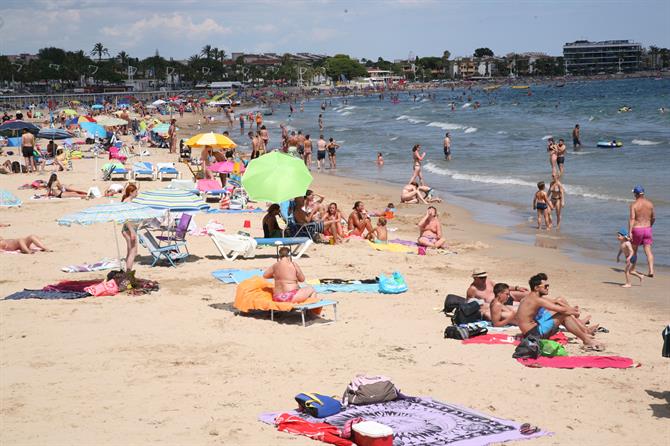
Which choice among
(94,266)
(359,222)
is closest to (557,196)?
(359,222)

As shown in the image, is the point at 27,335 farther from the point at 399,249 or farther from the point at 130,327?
the point at 399,249

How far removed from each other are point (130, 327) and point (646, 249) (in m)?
7.24

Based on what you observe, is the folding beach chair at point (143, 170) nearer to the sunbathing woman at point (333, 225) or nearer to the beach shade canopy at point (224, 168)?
the beach shade canopy at point (224, 168)

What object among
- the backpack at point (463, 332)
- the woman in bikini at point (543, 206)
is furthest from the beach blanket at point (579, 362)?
the woman in bikini at point (543, 206)

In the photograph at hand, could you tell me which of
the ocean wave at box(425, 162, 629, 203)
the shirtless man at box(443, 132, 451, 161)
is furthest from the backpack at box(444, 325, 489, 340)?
the shirtless man at box(443, 132, 451, 161)

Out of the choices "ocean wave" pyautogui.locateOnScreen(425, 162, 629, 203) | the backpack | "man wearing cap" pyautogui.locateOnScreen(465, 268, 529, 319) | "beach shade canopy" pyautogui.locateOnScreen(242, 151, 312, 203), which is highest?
"beach shade canopy" pyautogui.locateOnScreen(242, 151, 312, 203)

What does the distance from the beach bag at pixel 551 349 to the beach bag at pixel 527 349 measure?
0.18 ft

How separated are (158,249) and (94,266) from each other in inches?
35.0

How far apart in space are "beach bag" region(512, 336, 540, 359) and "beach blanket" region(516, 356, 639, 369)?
41 millimetres

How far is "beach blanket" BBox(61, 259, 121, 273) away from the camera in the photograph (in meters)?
11.5

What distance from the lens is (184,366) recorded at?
24.7 feet

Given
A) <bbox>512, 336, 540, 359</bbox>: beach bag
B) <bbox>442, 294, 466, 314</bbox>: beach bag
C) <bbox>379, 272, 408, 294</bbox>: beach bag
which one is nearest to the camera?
<bbox>512, 336, 540, 359</bbox>: beach bag

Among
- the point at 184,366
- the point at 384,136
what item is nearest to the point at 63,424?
the point at 184,366

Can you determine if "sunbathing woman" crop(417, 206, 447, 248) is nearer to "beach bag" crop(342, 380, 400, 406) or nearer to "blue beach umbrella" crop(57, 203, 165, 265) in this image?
"blue beach umbrella" crop(57, 203, 165, 265)
